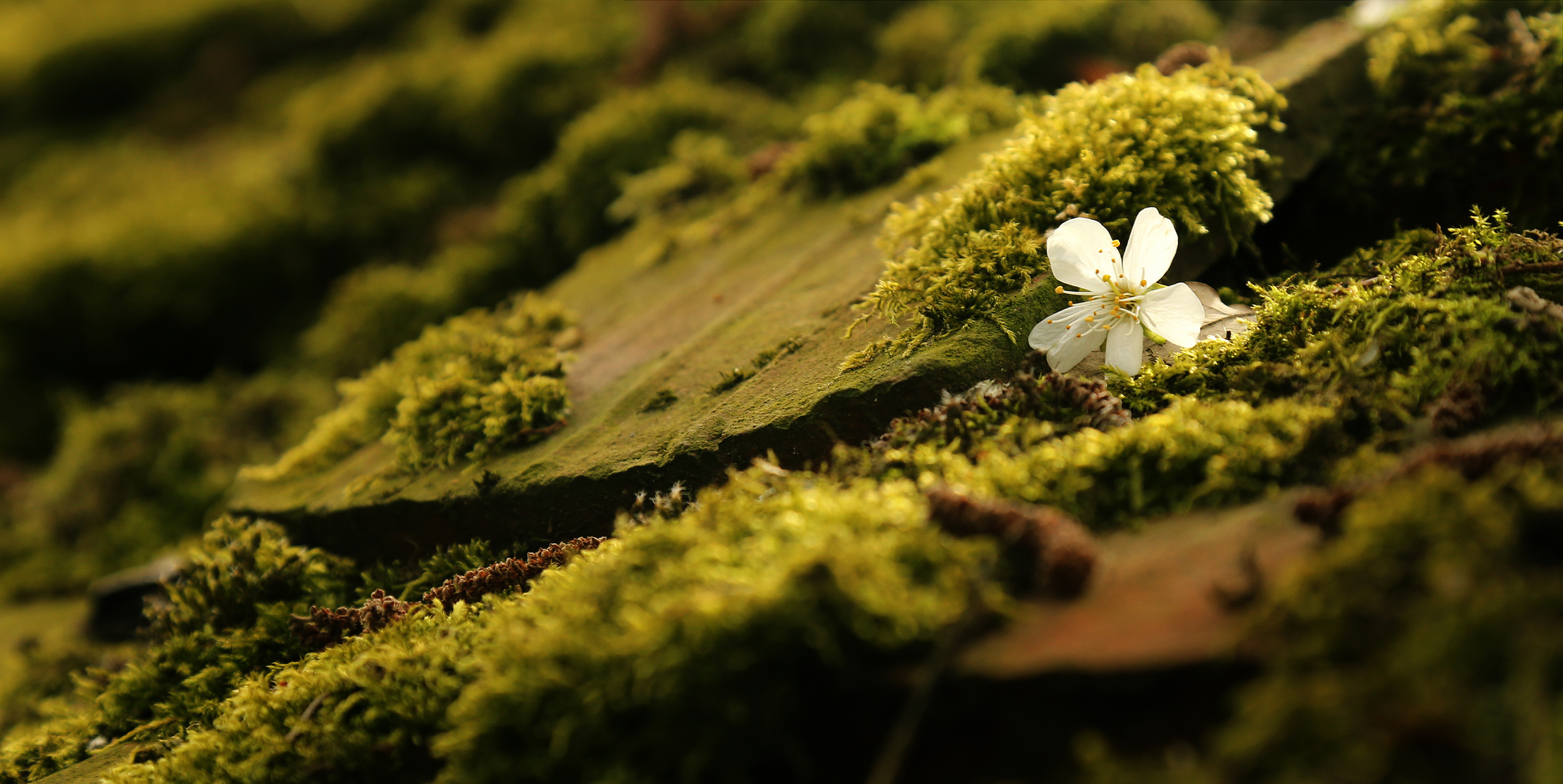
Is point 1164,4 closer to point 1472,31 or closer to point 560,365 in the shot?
point 1472,31

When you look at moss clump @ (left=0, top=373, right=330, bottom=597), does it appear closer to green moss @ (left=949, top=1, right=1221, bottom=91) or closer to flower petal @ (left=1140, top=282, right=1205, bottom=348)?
green moss @ (left=949, top=1, right=1221, bottom=91)

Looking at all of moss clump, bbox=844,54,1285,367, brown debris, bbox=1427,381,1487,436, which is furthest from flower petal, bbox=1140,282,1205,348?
brown debris, bbox=1427,381,1487,436

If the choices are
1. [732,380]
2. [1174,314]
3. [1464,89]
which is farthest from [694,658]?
[1464,89]

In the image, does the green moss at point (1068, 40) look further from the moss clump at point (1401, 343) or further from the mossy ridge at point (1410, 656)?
the mossy ridge at point (1410, 656)

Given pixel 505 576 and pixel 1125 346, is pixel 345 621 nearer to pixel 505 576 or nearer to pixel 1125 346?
pixel 505 576

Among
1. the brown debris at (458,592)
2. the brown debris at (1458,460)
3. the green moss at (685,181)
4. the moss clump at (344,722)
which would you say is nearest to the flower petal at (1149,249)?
the brown debris at (1458,460)
